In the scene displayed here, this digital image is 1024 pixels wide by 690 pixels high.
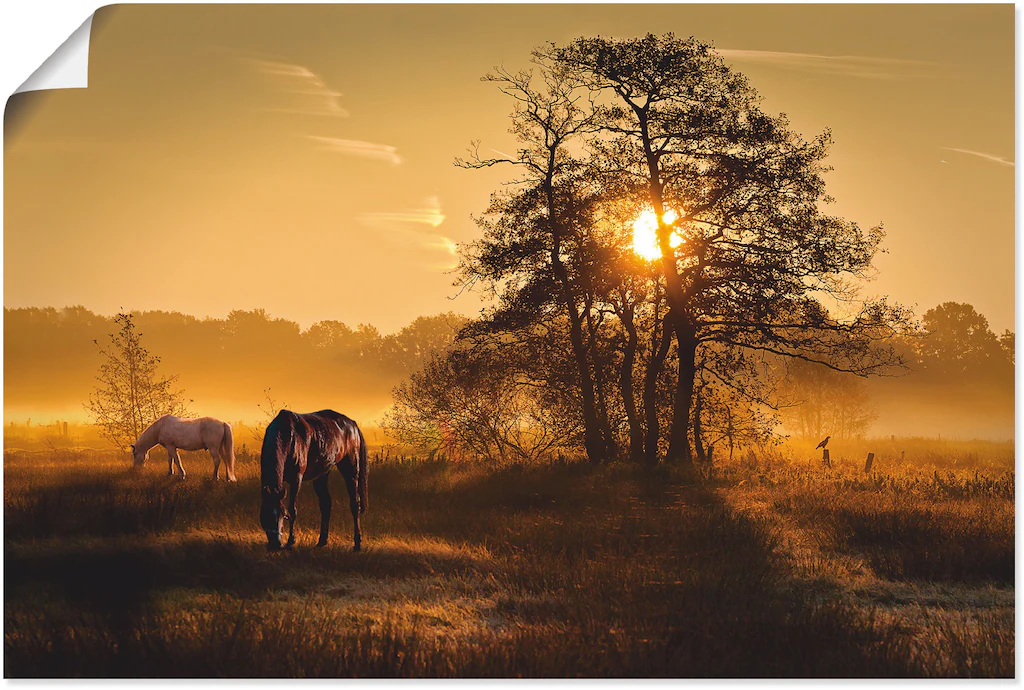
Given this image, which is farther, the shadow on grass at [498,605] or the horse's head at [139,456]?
the horse's head at [139,456]

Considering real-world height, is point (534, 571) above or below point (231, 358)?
below

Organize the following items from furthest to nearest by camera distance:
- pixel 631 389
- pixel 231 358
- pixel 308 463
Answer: pixel 631 389, pixel 231 358, pixel 308 463

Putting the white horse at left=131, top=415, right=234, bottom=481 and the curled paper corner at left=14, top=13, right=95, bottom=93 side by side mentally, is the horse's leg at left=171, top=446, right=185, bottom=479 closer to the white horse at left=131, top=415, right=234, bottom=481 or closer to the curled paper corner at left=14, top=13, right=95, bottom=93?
the white horse at left=131, top=415, right=234, bottom=481

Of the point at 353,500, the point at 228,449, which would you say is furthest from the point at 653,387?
the point at 228,449

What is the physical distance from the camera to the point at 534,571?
6.76m

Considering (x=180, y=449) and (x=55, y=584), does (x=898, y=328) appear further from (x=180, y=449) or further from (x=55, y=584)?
(x=55, y=584)

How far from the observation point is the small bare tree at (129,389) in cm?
703

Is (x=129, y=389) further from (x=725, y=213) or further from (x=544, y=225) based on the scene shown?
(x=725, y=213)

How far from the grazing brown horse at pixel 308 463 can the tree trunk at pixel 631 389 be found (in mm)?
2339

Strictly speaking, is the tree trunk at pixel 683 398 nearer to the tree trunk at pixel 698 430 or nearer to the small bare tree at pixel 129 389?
the tree trunk at pixel 698 430

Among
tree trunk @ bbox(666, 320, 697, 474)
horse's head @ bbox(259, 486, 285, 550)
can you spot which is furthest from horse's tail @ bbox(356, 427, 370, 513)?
tree trunk @ bbox(666, 320, 697, 474)

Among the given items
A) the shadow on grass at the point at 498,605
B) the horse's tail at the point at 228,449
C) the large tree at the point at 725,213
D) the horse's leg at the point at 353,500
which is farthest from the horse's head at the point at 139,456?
the large tree at the point at 725,213

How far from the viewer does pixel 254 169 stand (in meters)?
7.46

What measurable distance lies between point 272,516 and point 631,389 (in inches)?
126
